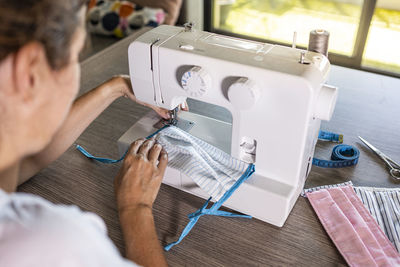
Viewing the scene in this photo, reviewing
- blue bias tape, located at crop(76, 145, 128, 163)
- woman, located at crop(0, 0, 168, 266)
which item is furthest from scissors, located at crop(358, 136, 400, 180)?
woman, located at crop(0, 0, 168, 266)

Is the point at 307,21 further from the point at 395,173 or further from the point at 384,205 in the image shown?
the point at 384,205

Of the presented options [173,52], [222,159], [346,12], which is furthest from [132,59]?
[346,12]

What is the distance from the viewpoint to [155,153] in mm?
1244

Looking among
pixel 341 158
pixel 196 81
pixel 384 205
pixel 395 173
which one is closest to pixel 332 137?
pixel 341 158

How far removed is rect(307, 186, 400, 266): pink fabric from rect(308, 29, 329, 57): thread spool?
47cm

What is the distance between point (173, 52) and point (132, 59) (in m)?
0.17

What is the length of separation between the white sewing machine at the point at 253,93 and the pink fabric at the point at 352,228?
100 millimetres

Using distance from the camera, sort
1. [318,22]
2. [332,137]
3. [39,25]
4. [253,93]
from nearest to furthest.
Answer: [39,25]
[253,93]
[332,137]
[318,22]

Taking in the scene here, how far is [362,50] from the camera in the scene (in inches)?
144

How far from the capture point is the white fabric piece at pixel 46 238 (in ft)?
2.00

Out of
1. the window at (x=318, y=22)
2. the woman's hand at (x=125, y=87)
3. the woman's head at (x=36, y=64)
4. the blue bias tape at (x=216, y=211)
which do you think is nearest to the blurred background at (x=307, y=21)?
the window at (x=318, y=22)

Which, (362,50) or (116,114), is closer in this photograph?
(116,114)

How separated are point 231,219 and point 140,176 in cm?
31

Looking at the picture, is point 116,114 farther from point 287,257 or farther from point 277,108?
point 287,257
